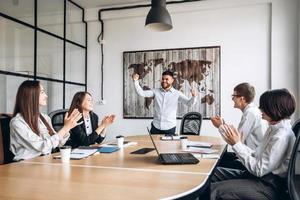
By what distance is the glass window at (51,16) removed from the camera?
Answer: 4168 mm

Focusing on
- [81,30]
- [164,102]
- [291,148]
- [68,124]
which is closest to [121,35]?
[81,30]

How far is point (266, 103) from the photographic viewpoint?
1675 millimetres

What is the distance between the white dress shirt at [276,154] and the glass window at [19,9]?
11.1ft

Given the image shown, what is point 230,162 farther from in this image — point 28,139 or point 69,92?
point 69,92

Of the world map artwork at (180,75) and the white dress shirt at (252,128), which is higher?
the world map artwork at (180,75)

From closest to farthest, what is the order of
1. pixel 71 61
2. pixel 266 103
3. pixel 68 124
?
pixel 266 103 < pixel 68 124 < pixel 71 61

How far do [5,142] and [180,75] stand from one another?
9.90 ft

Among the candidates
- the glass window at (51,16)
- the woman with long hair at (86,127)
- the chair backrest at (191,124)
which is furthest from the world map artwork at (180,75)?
the woman with long hair at (86,127)

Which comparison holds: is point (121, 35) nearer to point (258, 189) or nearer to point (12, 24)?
point (12, 24)

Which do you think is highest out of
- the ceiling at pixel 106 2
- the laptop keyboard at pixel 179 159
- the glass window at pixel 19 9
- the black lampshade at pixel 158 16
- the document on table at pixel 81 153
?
the ceiling at pixel 106 2

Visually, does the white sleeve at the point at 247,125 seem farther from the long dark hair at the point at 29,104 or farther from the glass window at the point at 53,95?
the glass window at the point at 53,95

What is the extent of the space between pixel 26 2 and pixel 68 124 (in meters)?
2.55

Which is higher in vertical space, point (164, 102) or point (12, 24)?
point (12, 24)

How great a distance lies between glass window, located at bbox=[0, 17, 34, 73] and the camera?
3.54 meters
